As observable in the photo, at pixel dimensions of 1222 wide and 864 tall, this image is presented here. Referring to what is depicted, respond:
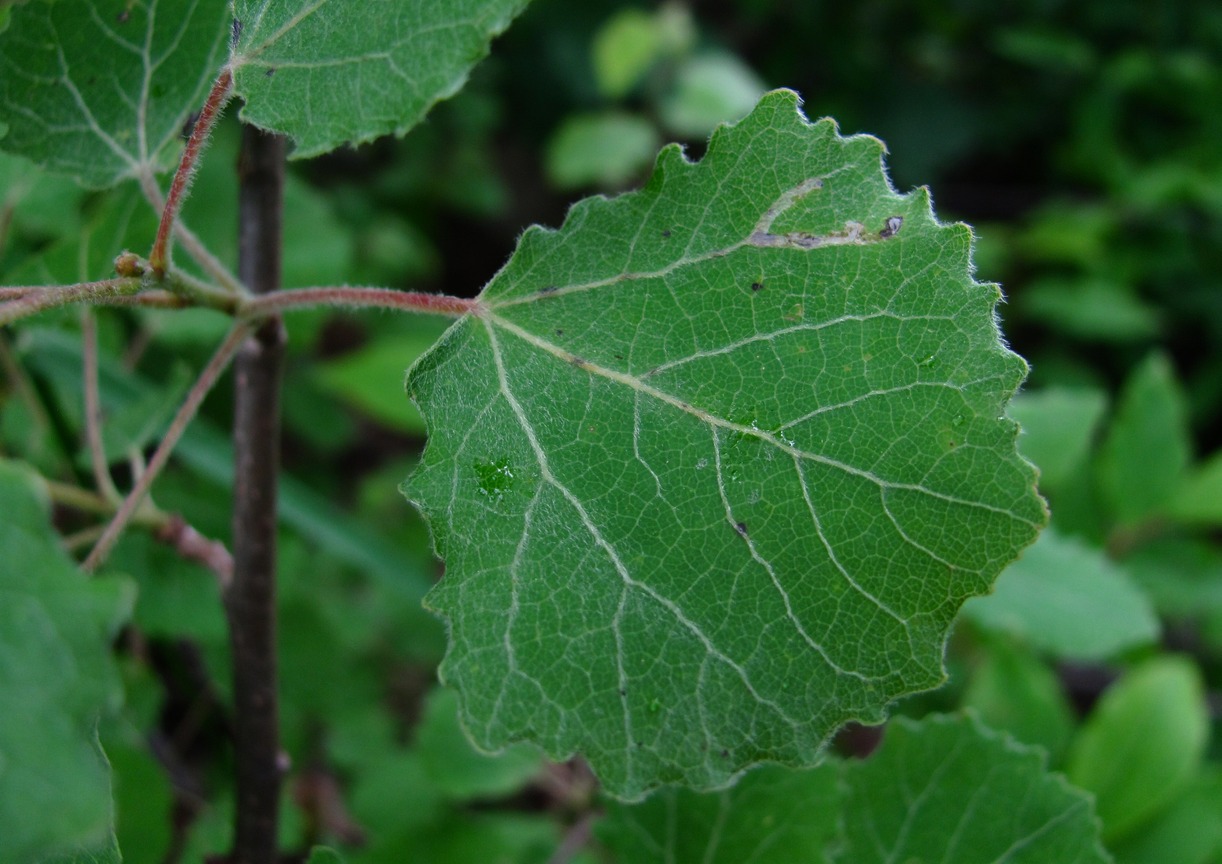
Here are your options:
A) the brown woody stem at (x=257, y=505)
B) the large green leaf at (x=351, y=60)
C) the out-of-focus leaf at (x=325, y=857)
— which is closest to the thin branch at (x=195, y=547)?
the brown woody stem at (x=257, y=505)

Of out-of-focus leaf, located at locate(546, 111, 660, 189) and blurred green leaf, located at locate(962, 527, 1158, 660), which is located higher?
out-of-focus leaf, located at locate(546, 111, 660, 189)

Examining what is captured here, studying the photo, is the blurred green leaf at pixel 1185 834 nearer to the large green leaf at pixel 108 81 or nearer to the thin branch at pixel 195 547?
the thin branch at pixel 195 547

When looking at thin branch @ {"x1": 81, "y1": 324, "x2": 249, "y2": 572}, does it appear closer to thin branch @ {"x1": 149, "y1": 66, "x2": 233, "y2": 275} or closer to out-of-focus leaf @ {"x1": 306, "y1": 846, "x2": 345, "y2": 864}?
thin branch @ {"x1": 149, "y1": 66, "x2": 233, "y2": 275}

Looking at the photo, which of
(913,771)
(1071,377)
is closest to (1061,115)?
(1071,377)

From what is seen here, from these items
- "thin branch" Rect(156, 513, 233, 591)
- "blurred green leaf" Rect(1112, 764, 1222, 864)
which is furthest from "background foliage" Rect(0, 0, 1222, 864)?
"thin branch" Rect(156, 513, 233, 591)

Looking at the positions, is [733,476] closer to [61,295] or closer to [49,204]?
[61,295]

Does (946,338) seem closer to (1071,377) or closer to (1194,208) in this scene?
(1071,377)

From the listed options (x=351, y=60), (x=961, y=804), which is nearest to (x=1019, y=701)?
(x=961, y=804)
